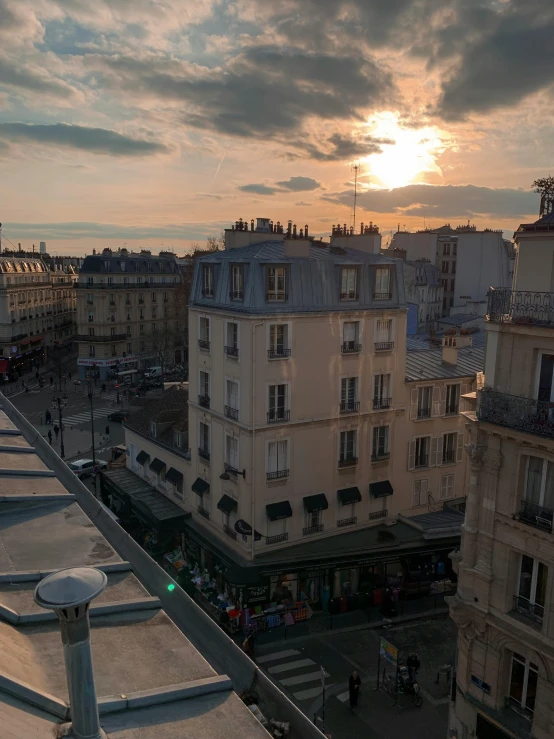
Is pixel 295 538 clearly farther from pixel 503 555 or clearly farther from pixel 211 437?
pixel 503 555

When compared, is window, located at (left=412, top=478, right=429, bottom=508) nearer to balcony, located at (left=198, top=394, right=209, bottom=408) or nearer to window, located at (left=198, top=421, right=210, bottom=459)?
window, located at (left=198, top=421, right=210, bottom=459)

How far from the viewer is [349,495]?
1022 inches

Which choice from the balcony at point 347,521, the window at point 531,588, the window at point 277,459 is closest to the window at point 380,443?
the balcony at point 347,521

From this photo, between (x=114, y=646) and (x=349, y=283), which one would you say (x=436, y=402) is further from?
(x=114, y=646)

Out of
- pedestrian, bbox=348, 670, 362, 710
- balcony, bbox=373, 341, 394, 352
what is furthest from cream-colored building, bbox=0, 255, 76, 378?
pedestrian, bbox=348, 670, 362, 710

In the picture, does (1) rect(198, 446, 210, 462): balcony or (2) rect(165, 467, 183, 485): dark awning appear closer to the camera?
(1) rect(198, 446, 210, 462): balcony

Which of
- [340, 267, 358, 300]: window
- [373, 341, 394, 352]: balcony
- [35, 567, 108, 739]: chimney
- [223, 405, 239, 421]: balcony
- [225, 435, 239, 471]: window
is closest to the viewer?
[35, 567, 108, 739]: chimney

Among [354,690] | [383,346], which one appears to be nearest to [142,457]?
[383,346]

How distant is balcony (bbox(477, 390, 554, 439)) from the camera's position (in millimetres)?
13812

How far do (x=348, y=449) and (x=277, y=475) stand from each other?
12.3ft

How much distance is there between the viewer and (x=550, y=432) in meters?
13.6

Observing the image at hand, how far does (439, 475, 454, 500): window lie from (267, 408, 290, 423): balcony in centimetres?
920

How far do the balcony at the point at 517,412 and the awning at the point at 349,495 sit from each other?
11.8 m

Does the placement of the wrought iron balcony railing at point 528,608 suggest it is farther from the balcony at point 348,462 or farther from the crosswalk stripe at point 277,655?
the balcony at point 348,462
